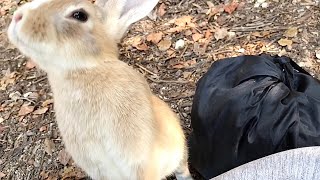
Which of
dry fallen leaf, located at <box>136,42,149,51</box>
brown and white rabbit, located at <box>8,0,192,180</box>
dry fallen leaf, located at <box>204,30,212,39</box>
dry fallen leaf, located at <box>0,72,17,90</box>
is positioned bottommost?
dry fallen leaf, located at <box>0,72,17,90</box>

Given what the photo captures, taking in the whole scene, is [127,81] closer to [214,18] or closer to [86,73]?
[86,73]

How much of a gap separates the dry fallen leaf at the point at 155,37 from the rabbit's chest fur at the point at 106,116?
4.04 ft

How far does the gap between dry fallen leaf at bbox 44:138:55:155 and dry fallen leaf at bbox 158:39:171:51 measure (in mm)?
832

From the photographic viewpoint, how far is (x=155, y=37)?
12.0 feet

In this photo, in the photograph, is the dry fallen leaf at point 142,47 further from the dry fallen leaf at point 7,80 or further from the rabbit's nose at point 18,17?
the rabbit's nose at point 18,17

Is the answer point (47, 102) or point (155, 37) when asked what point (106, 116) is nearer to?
point (47, 102)

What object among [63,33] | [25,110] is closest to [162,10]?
[25,110]

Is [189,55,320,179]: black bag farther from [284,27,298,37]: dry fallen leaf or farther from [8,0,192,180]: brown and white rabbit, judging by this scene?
[284,27,298,37]: dry fallen leaf

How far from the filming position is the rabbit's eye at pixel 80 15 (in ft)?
7.46

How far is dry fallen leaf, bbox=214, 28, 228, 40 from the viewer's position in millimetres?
3555

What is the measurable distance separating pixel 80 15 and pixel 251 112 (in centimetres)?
87

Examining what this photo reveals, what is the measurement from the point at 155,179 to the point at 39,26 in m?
0.79

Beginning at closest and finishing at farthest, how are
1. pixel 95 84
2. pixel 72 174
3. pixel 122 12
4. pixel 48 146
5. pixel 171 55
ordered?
pixel 95 84, pixel 122 12, pixel 72 174, pixel 48 146, pixel 171 55

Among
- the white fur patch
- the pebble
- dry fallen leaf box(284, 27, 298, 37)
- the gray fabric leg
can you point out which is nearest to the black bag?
the gray fabric leg
